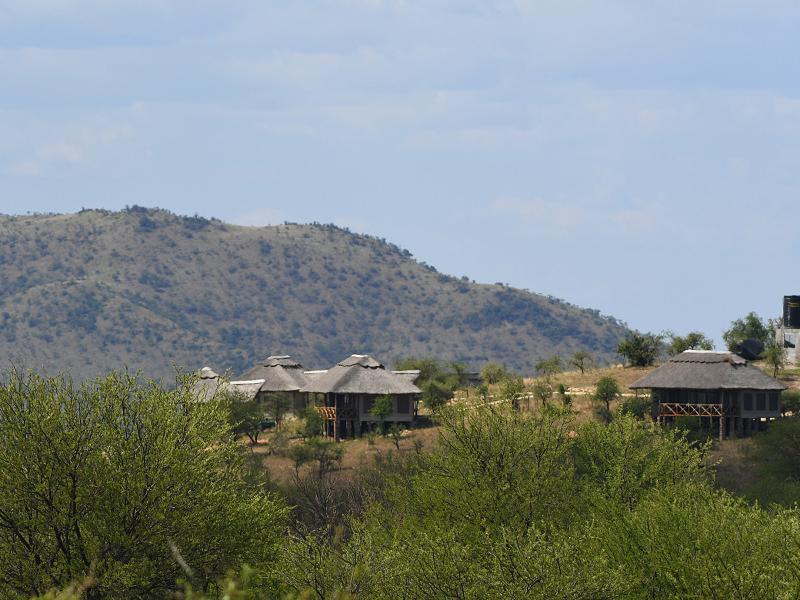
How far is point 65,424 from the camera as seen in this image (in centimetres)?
4094

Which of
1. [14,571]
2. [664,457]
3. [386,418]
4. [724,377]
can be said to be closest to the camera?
[14,571]

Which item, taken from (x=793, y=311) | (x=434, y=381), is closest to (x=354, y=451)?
(x=434, y=381)

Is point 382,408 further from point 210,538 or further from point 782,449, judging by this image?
point 210,538

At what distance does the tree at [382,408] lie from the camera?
10206 cm

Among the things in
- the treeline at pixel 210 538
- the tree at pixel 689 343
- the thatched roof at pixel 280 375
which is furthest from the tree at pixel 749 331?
the treeline at pixel 210 538

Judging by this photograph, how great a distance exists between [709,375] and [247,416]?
38.1 meters

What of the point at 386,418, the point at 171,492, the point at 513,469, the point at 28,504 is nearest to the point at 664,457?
the point at 513,469

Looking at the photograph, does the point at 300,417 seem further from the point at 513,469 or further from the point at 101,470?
the point at 101,470

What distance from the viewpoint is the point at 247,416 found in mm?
102938

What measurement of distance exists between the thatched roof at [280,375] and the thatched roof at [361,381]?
10.1 m

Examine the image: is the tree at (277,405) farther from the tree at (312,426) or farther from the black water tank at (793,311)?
the black water tank at (793,311)

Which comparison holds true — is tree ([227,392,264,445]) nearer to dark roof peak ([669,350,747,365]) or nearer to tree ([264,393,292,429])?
tree ([264,393,292,429])

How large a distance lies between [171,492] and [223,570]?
3.46 metres

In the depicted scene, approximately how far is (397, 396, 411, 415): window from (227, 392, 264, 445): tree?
12116 mm
